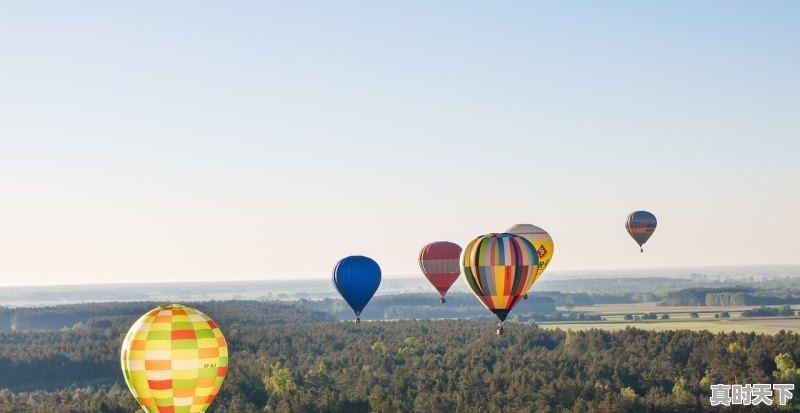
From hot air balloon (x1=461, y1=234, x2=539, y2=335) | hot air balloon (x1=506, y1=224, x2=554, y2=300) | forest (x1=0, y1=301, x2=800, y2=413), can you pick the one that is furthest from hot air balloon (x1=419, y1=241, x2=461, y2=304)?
forest (x1=0, y1=301, x2=800, y2=413)

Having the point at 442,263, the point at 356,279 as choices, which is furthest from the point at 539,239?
the point at 356,279

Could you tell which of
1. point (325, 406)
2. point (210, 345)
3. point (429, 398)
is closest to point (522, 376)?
point (429, 398)

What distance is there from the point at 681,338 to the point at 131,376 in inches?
5518

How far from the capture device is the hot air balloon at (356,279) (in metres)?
87.2

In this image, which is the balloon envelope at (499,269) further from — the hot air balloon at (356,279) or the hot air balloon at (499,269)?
the hot air balloon at (356,279)

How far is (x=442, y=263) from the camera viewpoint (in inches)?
3585

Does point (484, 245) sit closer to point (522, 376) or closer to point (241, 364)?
point (522, 376)

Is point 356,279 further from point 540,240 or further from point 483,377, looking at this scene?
point 483,377

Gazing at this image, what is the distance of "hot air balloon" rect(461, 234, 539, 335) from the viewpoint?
7212cm

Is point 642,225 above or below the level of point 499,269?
above

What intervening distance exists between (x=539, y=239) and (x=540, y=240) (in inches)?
4.0

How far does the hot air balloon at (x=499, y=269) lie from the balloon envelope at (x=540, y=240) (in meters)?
7.02

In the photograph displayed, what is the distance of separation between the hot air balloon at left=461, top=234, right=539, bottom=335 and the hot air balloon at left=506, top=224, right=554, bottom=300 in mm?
7023

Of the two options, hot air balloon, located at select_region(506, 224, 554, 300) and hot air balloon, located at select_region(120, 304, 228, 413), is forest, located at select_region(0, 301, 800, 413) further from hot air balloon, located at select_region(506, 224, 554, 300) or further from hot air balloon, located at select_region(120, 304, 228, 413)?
hot air balloon, located at select_region(120, 304, 228, 413)
